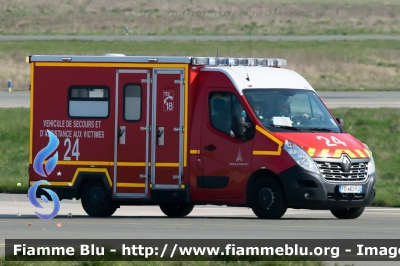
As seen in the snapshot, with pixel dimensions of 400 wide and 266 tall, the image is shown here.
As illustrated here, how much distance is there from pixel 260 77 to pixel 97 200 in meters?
3.44

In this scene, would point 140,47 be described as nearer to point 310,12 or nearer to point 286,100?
point 310,12

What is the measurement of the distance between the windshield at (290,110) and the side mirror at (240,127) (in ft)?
0.85

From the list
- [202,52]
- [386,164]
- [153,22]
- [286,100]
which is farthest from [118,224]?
[153,22]

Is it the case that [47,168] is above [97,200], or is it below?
above

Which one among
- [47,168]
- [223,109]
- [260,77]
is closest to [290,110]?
[260,77]

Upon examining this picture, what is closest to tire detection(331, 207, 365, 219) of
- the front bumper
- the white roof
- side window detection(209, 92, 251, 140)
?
the front bumper

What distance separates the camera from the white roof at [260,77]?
56.7 feet

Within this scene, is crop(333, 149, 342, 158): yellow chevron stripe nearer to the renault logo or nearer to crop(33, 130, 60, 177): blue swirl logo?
the renault logo

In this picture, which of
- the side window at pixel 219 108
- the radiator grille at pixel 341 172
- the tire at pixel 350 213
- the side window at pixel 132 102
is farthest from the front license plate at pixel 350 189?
the side window at pixel 132 102

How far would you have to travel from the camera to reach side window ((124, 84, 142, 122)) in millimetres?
17719

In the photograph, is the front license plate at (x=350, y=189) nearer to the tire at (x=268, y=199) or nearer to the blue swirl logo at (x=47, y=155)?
the tire at (x=268, y=199)

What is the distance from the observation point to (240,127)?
55.2 feet

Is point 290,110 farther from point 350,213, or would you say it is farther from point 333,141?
point 350,213

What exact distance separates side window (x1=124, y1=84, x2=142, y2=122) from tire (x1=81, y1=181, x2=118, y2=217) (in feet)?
4.17
